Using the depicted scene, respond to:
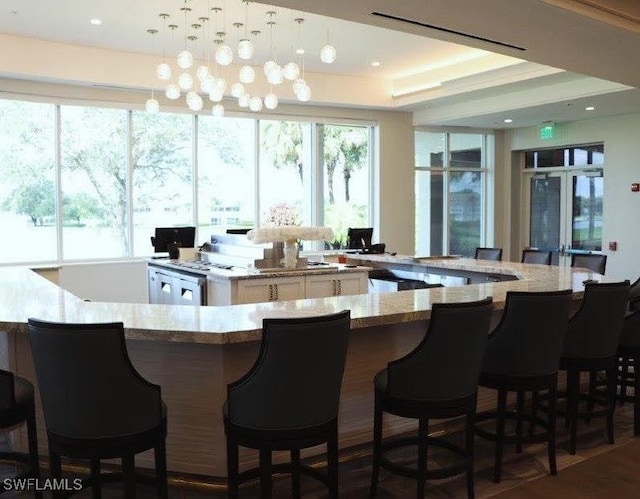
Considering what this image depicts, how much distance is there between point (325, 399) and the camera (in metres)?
2.55

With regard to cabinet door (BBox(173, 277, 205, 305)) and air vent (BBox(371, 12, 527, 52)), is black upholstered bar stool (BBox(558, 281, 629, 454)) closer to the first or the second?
air vent (BBox(371, 12, 527, 52))

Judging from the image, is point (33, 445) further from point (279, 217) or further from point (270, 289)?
point (279, 217)

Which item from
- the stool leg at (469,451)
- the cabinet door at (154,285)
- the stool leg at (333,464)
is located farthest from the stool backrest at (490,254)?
the stool leg at (333,464)

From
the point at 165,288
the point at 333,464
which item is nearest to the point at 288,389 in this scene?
the point at 333,464

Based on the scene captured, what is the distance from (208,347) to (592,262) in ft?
14.7

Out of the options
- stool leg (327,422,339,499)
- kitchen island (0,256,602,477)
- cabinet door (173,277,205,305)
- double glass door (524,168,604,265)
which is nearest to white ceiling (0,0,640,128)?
double glass door (524,168,604,265)

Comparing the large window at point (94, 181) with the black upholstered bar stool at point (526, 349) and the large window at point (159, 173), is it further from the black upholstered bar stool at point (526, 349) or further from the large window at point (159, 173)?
the black upholstered bar stool at point (526, 349)

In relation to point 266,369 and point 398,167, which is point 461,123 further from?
point 266,369

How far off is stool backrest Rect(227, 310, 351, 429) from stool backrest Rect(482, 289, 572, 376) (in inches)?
44.6

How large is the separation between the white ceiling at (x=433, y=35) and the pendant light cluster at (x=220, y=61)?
67mm

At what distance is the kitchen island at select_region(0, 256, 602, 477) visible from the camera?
2949mm

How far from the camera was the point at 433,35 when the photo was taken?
4.51 metres

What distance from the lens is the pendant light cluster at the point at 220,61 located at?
566 cm

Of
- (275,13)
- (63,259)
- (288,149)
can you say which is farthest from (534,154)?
(63,259)
